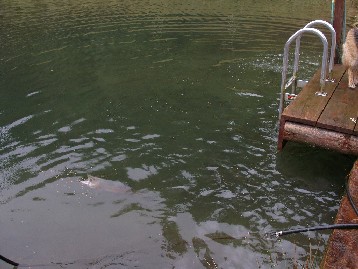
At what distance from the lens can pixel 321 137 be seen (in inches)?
233

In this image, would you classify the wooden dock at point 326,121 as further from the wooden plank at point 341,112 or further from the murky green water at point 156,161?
the murky green water at point 156,161

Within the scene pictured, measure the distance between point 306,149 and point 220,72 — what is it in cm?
491

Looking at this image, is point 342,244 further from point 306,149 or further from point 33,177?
point 33,177

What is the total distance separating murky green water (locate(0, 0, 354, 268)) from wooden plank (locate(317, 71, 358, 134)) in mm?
901

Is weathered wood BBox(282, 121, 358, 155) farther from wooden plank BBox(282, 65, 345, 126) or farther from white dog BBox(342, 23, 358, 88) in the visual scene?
white dog BBox(342, 23, 358, 88)

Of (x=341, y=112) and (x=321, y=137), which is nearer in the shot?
(x=321, y=137)

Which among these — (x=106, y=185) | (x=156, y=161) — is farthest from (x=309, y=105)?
(x=106, y=185)

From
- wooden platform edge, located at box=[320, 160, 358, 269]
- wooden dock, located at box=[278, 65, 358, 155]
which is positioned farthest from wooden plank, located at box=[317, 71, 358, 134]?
wooden platform edge, located at box=[320, 160, 358, 269]

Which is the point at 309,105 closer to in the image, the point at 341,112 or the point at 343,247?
the point at 341,112

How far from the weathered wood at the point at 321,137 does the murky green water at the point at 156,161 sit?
647 millimetres

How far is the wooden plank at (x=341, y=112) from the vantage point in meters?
5.81

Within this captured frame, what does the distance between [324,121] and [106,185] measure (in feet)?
11.3

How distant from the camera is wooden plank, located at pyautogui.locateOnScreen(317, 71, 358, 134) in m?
5.81

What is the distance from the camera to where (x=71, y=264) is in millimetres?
4945
